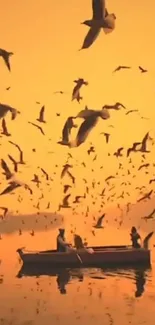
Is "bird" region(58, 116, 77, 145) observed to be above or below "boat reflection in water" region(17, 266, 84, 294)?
above

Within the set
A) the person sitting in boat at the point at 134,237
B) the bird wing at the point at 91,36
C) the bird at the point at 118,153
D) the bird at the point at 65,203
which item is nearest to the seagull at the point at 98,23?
the bird wing at the point at 91,36

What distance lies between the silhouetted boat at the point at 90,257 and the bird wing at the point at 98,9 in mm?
727

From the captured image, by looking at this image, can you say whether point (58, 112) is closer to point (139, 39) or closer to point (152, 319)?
point (139, 39)

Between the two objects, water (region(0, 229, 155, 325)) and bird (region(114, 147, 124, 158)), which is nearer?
water (region(0, 229, 155, 325))

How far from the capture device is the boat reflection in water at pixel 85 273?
1.99 meters

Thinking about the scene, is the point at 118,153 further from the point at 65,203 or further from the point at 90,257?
the point at 90,257

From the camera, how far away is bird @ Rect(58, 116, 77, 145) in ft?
6.73

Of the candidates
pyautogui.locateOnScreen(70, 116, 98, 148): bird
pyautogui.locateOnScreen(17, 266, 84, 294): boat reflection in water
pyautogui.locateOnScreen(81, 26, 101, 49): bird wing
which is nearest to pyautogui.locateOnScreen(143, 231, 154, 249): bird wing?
pyautogui.locateOnScreen(17, 266, 84, 294): boat reflection in water

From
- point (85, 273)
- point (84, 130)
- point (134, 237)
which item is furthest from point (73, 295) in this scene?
point (84, 130)

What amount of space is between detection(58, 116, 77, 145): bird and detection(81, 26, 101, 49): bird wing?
0.78 ft

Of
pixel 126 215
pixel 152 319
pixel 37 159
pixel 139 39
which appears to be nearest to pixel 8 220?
pixel 37 159

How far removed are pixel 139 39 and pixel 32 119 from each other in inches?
17.0

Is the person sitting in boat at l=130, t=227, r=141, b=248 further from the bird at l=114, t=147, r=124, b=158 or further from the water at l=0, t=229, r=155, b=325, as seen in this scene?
the bird at l=114, t=147, r=124, b=158

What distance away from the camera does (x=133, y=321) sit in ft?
6.38
